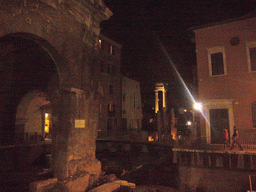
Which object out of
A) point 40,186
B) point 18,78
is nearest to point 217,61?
point 18,78

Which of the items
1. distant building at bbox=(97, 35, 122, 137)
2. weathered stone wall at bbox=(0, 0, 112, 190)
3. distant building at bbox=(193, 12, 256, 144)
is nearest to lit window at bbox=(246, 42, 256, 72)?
distant building at bbox=(193, 12, 256, 144)

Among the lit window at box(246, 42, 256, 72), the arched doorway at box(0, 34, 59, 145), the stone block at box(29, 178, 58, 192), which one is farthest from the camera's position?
the lit window at box(246, 42, 256, 72)

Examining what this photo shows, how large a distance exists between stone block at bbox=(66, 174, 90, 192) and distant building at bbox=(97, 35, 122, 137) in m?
18.6

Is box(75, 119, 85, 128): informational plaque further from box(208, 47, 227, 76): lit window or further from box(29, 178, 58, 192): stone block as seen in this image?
box(208, 47, 227, 76): lit window

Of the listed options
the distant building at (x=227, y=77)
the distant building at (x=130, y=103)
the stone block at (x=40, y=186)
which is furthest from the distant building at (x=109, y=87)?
the stone block at (x=40, y=186)

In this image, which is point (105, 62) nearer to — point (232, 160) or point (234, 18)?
point (234, 18)

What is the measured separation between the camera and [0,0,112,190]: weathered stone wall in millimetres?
5773

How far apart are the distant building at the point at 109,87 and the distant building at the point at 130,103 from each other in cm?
151

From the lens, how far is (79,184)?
265 inches

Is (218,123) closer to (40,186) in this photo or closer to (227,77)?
(227,77)

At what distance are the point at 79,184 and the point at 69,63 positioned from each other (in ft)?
14.3

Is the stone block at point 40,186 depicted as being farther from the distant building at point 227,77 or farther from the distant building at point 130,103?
the distant building at point 130,103

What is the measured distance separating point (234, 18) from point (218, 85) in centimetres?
487

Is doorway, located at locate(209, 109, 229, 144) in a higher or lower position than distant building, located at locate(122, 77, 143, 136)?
lower
